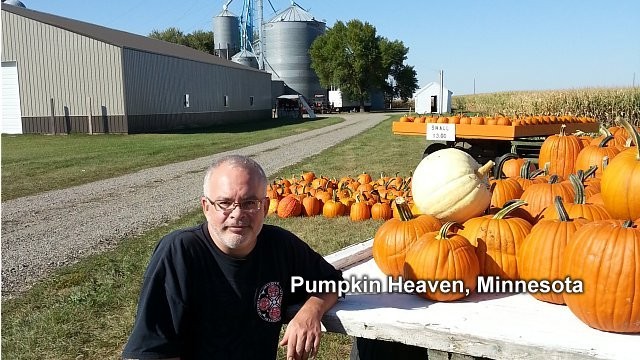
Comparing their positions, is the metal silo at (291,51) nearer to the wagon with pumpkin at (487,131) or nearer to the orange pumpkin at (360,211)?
the wagon with pumpkin at (487,131)

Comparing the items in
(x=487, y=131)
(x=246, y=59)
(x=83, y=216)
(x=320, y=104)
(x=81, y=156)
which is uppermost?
(x=246, y=59)

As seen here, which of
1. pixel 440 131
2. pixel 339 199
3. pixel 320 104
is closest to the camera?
pixel 339 199

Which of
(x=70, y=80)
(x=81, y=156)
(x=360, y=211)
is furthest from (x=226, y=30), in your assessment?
(x=360, y=211)

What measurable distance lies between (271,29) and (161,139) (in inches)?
1618

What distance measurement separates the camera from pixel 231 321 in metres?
2.14

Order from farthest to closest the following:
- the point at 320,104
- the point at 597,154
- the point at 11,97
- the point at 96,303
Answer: the point at 320,104, the point at 11,97, the point at 96,303, the point at 597,154

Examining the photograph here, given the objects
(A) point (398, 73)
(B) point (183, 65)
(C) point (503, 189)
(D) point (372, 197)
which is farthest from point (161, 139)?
(A) point (398, 73)

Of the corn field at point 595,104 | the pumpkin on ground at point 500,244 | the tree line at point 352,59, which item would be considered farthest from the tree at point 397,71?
the pumpkin on ground at point 500,244

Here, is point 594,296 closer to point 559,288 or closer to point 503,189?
point 559,288

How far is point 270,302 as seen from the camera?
220 cm

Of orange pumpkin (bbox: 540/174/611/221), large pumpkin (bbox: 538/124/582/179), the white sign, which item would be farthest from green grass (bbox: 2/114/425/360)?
the white sign

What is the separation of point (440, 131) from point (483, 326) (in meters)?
7.42

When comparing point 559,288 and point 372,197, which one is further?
point 372,197

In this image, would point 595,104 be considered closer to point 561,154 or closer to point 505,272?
point 561,154
